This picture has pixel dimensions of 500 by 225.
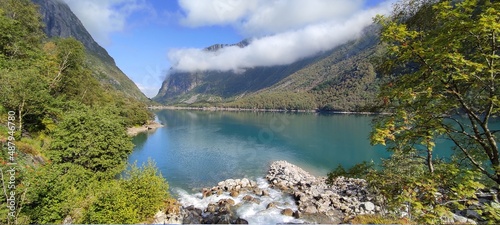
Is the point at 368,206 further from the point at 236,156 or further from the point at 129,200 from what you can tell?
the point at 236,156

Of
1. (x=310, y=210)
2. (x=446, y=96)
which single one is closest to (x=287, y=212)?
(x=310, y=210)

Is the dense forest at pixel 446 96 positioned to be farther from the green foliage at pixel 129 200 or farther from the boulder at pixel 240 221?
the boulder at pixel 240 221

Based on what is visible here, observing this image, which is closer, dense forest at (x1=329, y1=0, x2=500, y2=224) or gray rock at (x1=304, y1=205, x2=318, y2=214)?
dense forest at (x1=329, y1=0, x2=500, y2=224)

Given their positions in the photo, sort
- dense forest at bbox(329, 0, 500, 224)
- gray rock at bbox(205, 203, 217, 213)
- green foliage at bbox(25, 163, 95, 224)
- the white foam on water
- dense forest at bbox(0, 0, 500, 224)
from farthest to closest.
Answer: gray rock at bbox(205, 203, 217, 213)
the white foam on water
green foliage at bbox(25, 163, 95, 224)
dense forest at bbox(0, 0, 500, 224)
dense forest at bbox(329, 0, 500, 224)

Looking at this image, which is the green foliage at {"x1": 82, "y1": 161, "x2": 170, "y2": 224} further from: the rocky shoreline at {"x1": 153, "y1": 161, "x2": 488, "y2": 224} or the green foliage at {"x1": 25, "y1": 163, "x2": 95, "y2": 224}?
the rocky shoreline at {"x1": 153, "y1": 161, "x2": 488, "y2": 224}

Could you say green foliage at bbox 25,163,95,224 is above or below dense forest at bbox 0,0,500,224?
below

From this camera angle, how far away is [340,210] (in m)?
25.7

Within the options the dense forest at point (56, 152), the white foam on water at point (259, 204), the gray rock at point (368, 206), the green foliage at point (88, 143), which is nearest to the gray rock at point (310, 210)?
the white foam on water at point (259, 204)

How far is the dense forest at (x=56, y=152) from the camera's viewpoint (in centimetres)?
1513

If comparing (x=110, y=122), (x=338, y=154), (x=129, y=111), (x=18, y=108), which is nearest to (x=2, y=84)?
(x=18, y=108)

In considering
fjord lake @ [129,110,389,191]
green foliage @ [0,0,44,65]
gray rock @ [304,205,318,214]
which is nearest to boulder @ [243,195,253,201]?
gray rock @ [304,205,318,214]

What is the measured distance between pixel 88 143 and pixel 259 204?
17821 millimetres

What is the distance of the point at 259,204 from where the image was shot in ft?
94.5

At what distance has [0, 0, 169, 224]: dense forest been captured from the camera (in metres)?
15.1
